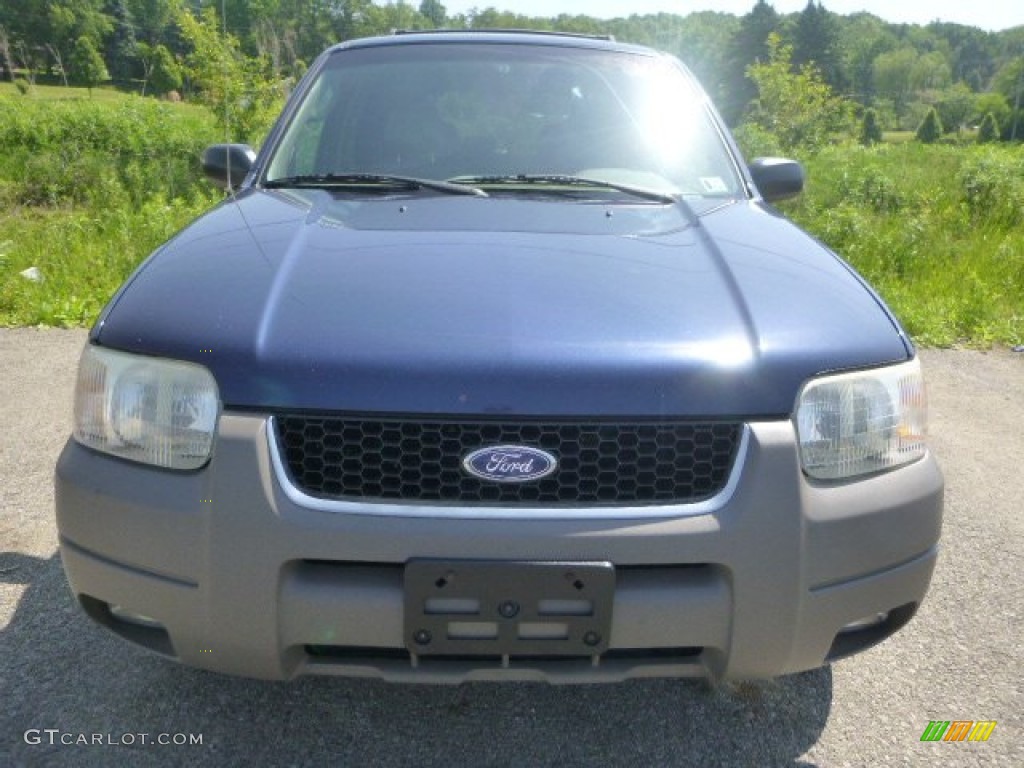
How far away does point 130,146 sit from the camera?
24.2m

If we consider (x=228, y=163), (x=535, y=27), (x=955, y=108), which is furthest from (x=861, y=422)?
(x=955, y=108)

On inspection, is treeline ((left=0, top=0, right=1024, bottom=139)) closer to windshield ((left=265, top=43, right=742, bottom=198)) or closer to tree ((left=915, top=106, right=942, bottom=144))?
tree ((left=915, top=106, right=942, bottom=144))

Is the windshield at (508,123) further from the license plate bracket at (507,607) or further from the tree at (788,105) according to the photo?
the tree at (788,105)

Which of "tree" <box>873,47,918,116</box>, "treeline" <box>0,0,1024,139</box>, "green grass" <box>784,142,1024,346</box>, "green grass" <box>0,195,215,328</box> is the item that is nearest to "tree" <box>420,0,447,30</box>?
"treeline" <box>0,0,1024,139</box>

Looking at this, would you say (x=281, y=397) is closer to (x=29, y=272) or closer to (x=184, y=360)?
(x=184, y=360)

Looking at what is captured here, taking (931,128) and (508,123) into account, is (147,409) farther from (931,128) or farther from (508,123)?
(931,128)

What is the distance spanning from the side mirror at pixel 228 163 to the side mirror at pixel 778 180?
1.69m

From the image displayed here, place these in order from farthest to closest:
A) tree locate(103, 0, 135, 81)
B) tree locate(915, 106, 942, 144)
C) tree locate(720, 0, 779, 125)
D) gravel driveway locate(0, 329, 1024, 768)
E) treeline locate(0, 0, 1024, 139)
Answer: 1. tree locate(915, 106, 942, 144)
2. tree locate(720, 0, 779, 125)
3. tree locate(103, 0, 135, 81)
4. treeline locate(0, 0, 1024, 139)
5. gravel driveway locate(0, 329, 1024, 768)

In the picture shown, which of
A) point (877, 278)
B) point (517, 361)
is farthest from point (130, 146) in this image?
point (517, 361)

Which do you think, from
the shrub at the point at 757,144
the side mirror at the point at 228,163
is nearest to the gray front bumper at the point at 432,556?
the side mirror at the point at 228,163

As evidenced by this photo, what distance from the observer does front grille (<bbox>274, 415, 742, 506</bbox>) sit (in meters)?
1.66

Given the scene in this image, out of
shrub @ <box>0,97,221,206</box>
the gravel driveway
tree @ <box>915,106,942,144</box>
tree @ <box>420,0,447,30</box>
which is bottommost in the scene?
tree @ <box>915,106,942,144</box>

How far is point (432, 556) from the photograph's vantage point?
1604mm

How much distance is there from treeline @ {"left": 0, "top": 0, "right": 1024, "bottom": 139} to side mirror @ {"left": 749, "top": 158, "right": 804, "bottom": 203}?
35.3 ft
